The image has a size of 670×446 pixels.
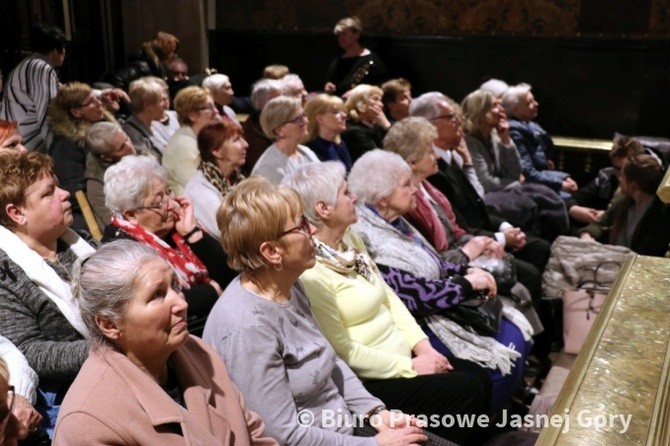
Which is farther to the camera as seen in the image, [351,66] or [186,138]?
[351,66]

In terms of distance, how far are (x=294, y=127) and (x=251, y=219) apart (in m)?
2.35

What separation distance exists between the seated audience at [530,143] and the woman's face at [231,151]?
9.82 ft

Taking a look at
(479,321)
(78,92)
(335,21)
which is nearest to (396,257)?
(479,321)

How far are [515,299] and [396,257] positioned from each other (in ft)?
2.83

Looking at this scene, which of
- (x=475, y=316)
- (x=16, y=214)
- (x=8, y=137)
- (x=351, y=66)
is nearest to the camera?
(x=16, y=214)

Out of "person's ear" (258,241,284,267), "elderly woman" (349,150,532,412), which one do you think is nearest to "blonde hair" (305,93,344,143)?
"elderly woman" (349,150,532,412)

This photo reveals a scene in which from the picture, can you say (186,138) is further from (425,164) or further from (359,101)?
(425,164)

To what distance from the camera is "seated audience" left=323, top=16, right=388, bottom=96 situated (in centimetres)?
739

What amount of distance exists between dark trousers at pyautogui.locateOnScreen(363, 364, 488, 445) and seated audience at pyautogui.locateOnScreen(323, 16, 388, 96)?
4.99m

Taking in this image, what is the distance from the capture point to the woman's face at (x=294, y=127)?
4477 millimetres

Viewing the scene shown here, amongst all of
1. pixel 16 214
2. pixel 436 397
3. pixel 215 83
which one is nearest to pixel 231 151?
pixel 16 214

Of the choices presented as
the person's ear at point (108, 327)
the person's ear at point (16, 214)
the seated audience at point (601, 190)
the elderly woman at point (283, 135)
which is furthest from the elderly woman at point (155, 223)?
the seated audience at point (601, 190)

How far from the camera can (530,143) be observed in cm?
641

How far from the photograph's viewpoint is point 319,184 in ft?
9.06
